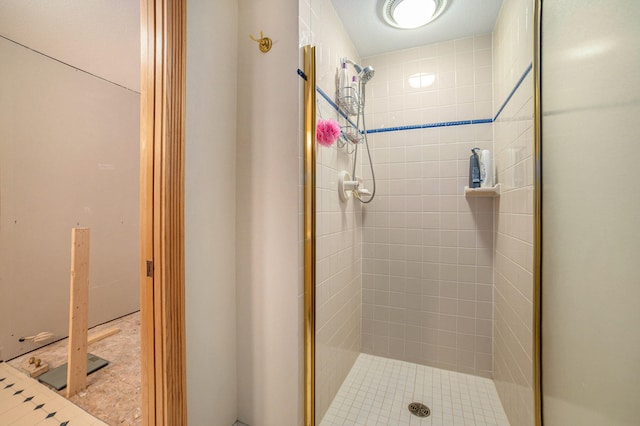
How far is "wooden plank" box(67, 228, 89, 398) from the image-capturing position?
1.48 m

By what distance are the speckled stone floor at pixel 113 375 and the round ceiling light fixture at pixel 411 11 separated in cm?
264

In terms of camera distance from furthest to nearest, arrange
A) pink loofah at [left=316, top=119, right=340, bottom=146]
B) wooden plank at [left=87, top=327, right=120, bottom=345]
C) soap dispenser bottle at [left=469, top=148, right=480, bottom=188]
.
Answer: wooden plank at [left=87, top=327, right=120, bottom=345], soap dispenser bottle at [left=469, top=148, right=480, bottom=188], pink loofah at [left=316, top=119, right=340, bottom=146]

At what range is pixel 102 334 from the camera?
205 cm

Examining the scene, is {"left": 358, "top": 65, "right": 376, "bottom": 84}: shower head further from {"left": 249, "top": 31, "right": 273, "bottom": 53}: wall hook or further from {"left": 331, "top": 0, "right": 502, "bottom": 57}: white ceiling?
{"left": 249, "top": 31, "right": 273, "bottom": 53}: wall hook

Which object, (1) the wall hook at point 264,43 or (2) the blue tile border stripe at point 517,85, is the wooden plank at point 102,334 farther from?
(2) the blue tile border stripe at point 517,85

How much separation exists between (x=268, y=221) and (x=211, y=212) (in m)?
0.25

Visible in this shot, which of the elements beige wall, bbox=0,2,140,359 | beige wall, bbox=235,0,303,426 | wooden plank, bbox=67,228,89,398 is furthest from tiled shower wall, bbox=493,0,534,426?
wooden plank, bbox=67,228,89,398

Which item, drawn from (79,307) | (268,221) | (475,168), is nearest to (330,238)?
(268,221)

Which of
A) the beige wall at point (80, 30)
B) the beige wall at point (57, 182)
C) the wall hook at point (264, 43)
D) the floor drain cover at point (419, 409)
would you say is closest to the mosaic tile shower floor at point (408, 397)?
the floor drain cover at point (419, 409)

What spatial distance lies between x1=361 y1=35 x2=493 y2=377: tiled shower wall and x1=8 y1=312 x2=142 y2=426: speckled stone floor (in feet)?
5.08

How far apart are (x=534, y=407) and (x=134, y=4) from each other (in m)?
2.79

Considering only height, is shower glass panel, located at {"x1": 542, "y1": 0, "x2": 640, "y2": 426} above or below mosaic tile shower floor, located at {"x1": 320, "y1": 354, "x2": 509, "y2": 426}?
above

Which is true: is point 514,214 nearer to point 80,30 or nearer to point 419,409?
point 419,409

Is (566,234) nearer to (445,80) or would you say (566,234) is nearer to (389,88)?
(445,80)
